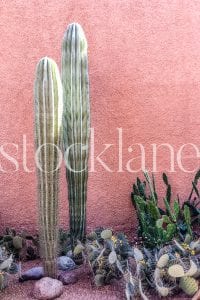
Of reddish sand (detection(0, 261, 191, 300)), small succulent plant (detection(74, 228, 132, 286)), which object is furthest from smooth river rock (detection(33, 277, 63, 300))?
small succulent plant (detection(74, 228, 132, 286))

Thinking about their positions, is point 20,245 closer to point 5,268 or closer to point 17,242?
point 17,242

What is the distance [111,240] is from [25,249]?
0.89 metres

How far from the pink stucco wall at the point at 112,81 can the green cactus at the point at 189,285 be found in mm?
1485

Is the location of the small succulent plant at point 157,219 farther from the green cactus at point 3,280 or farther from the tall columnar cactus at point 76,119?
the green cactus at point 3,280

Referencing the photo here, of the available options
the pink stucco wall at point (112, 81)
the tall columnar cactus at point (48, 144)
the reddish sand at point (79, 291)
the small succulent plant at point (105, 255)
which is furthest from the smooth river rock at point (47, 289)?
the pink stucco wall at point (112, 81)

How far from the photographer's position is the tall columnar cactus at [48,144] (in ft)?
11.6

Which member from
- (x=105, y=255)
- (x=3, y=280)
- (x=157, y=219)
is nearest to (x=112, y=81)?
(x=157, y=219)

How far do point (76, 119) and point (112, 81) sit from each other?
82 centimetres

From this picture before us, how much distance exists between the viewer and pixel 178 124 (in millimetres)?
4969

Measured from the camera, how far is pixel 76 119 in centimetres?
423

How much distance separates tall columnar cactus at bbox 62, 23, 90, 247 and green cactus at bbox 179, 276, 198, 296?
3.69ft

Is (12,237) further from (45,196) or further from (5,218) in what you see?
(45,196)

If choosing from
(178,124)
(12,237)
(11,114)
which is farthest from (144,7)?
(12,237)

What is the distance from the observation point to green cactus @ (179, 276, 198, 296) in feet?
11.9
